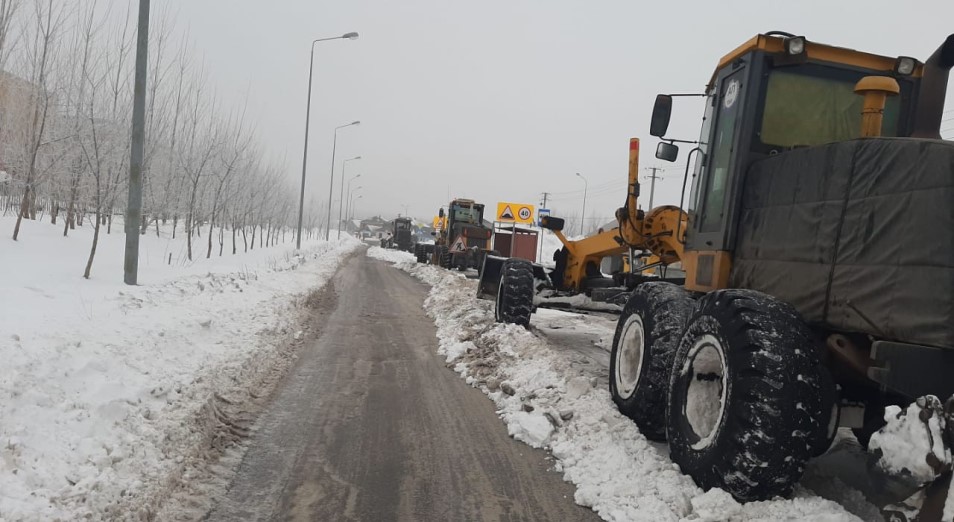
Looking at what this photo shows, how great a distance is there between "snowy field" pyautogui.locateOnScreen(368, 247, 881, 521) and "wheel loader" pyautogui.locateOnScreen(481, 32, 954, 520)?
14cm

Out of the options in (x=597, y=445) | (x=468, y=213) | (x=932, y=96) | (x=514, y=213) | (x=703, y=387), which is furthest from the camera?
(x=468, y=213)

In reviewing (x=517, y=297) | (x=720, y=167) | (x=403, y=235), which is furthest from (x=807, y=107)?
(x=403, y=235)

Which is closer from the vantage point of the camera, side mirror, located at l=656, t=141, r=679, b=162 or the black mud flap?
the black mud flap

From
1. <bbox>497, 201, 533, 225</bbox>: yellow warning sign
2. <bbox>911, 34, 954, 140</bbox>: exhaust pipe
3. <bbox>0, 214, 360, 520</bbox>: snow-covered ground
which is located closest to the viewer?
<bbox>0, 214, 360, 520</bbox>: snow-covered ground

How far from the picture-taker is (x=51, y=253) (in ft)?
41.4

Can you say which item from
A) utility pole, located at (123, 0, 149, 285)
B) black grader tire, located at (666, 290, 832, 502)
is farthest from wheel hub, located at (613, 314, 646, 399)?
utility pole, located at (123, 0, 149, 285)

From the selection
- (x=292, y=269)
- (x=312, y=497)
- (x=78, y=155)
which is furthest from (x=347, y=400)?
(x=292, y=269)

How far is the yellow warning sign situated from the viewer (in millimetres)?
19078

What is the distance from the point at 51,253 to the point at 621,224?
12.4 metres

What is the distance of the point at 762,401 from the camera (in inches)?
119

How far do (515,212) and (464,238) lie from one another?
307 inches

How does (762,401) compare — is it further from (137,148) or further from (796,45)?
(137,148)

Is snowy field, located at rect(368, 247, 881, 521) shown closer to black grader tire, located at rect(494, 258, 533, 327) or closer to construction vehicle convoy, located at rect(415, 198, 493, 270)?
black grader tire, located at rect(494, 258, 533, 327)

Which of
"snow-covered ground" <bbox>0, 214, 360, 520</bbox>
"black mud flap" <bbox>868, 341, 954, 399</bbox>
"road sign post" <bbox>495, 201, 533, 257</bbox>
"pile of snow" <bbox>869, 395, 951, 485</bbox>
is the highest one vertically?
"road sign post" <bbox>495, 201, 533, 257</bbox>
